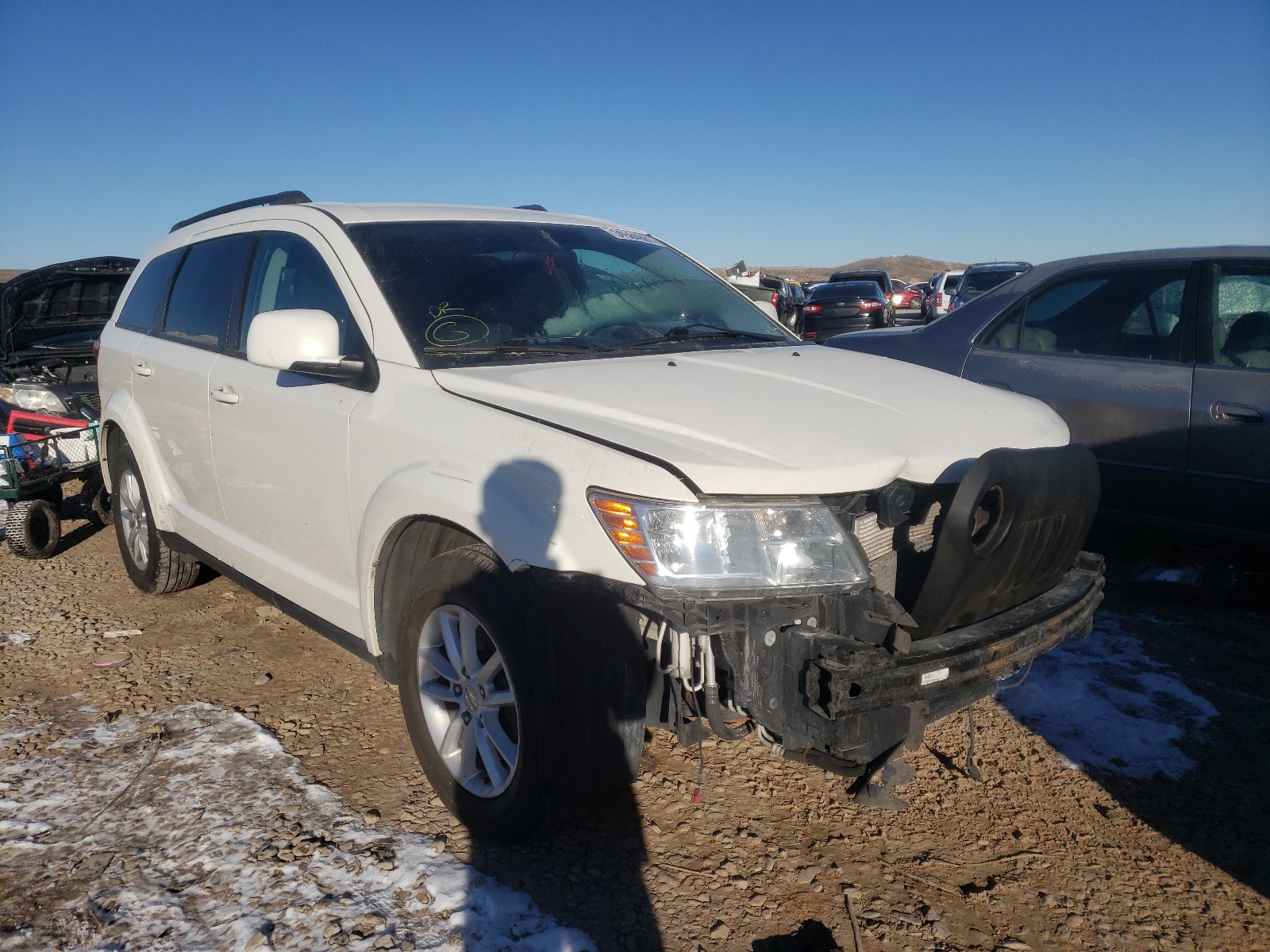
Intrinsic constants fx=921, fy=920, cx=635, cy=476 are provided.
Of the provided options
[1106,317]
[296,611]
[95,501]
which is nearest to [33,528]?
[95,501]

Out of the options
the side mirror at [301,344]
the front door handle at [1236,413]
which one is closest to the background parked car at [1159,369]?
the front door handle at [1236,413]

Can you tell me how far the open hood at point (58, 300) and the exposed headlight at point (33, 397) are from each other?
33.5 inches

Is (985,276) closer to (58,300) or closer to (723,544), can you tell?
(58,300)

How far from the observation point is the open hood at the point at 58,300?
26.5 ft

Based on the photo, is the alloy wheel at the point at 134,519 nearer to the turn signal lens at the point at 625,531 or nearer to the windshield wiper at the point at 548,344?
the windshield wiper at the point at 548,344

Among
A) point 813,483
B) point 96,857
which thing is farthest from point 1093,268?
point 96,857

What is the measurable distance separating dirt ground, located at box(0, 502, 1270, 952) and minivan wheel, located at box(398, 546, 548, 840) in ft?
0.56

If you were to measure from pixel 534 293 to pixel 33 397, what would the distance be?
6.08 meters

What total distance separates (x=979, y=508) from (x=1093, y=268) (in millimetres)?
3292

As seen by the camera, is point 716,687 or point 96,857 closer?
point 716,687

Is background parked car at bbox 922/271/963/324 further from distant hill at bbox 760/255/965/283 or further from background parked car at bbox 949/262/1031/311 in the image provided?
distant hill at bbox 760/255/965/283

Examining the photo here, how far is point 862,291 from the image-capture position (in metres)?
19.6

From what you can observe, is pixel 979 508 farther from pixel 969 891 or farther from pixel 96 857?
pixel 96 857

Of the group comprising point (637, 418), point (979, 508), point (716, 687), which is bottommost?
point (716, 687)
